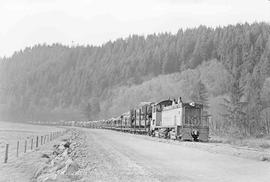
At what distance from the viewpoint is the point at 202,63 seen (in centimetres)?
15375

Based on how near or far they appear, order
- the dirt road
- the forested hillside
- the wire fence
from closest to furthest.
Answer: the dirt road, the wire fence, the forested hillside

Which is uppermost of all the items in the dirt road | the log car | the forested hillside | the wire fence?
the forested hillside

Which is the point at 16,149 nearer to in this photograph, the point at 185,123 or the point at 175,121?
the point at 175,121

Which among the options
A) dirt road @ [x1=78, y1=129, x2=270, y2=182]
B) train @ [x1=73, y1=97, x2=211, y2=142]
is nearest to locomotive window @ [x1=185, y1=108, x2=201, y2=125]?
train @ [x1=73, y1=97, x2=211, y2=142]

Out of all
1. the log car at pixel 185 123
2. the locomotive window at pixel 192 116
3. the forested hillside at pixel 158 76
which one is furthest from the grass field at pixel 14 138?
the forested hillside at pixel 158 76

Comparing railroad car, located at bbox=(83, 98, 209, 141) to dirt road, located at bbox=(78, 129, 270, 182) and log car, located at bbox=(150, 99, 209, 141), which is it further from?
dirt road, located at bbox=(78, 129, 270, 182)

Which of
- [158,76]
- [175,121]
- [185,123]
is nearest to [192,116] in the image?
[185,123]

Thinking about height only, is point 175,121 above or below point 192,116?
below

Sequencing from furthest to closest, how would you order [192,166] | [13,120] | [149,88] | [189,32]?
[189,32]
[13,120]
[149,88]
[192,166]

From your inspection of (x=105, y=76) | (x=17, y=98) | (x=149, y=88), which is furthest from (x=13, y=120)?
(x=149, y=88)

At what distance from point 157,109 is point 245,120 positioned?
23626mm

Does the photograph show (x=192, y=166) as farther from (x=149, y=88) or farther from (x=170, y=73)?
(x=170, y=73)

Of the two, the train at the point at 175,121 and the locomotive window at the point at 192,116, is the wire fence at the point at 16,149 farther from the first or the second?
the locomotive window at the point at 192,116

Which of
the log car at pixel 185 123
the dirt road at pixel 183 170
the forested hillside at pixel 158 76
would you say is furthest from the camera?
the forested hillside at pixel 158 76
